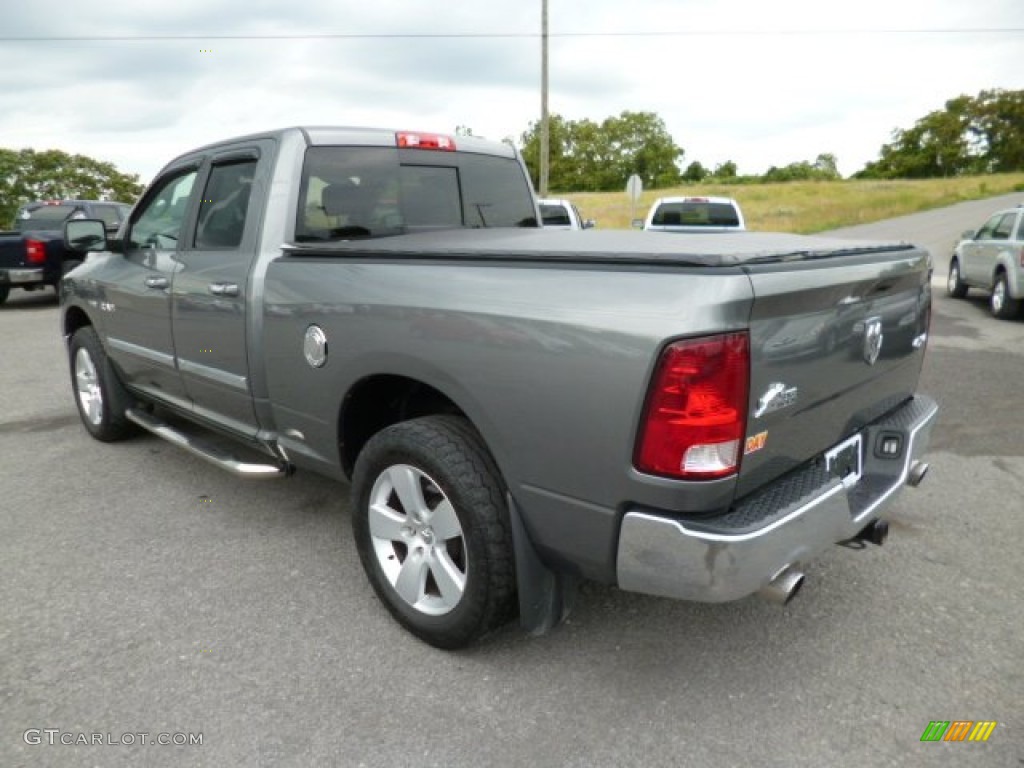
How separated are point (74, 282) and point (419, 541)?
363 centimetres

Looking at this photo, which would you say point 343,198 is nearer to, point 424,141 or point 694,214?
point 424,141

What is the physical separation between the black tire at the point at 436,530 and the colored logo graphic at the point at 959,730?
1.30m

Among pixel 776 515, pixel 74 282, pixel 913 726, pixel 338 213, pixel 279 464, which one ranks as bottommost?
pixel 913 726

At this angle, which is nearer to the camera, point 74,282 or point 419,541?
point 419,541

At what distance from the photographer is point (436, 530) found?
2.59 meters

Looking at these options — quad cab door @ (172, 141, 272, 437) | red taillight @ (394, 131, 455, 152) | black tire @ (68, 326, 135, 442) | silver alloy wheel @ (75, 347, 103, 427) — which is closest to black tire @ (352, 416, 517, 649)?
quad cab door @ (172, 141, 272, 437)

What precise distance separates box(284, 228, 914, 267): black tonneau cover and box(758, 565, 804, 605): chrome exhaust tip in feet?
2.99

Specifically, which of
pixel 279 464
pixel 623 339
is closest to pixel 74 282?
pixel 279 464

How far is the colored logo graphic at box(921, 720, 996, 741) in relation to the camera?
7.29 ft

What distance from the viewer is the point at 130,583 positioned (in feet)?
10.4

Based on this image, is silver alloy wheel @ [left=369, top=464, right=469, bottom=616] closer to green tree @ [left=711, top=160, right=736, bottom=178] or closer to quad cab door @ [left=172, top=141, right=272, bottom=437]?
quad cab door @ [left=172, top=141, right=272, bottom=437]

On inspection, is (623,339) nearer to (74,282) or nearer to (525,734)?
(525,734)

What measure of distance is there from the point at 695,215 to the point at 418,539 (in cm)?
1068

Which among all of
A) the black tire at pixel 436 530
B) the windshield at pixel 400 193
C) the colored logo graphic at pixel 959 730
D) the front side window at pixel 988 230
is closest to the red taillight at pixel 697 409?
the black tire at pixel 436 530
